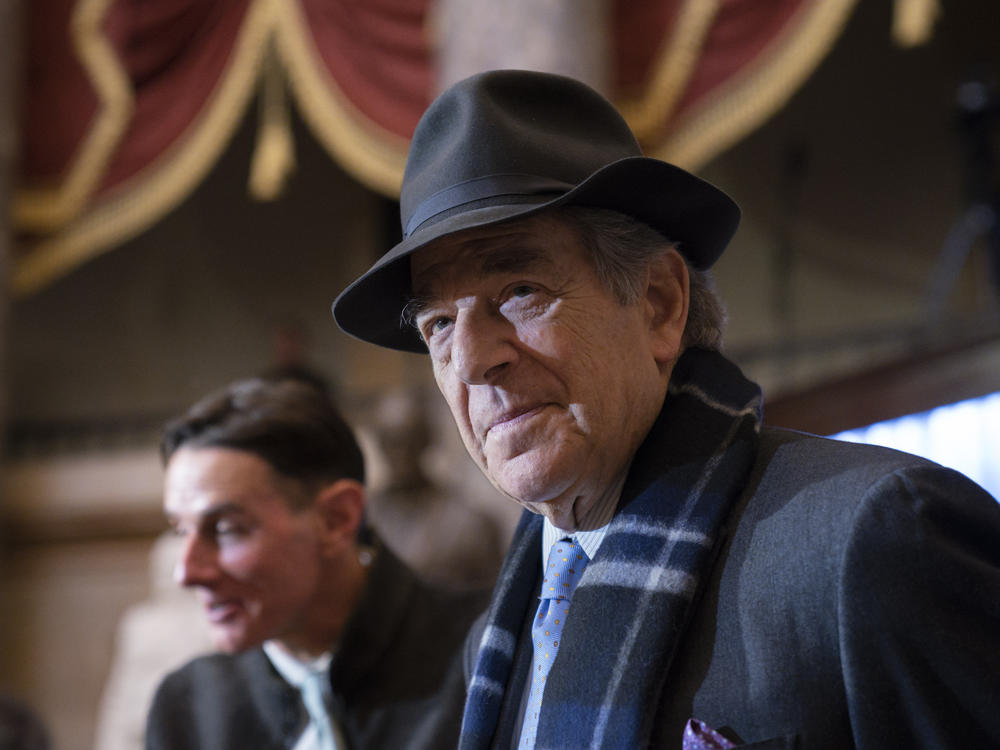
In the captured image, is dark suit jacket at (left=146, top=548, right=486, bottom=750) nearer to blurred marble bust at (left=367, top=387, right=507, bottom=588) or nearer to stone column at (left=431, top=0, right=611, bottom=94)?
blurred marble bust at (left=367, top=387, right=507, bottom=588)

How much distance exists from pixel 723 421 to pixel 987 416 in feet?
6.66

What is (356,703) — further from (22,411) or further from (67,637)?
(22,411)

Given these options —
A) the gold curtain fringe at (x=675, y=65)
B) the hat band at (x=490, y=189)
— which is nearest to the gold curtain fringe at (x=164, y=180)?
the gold curtain fringe at (x=675, y=65)

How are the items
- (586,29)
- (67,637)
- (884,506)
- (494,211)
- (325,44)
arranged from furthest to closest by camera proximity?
(67,637)
(325,44)
(586,29)
(494,211)
(884,506)

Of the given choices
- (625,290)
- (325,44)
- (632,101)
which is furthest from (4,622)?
Answer: (625,290)

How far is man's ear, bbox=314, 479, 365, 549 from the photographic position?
1983mm

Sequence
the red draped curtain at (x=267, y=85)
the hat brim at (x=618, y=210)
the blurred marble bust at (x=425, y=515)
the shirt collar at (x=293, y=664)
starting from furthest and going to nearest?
the red draped curtain at (x=267, y=85)
the blurred marble bust at (x=425, y=515)
the shirt collar at (x=293, y=664)
the hat brim at (x=618, y=210)

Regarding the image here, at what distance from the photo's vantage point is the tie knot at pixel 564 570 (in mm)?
1222

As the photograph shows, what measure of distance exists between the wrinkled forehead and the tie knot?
0.30m

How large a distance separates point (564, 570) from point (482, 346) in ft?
0.86

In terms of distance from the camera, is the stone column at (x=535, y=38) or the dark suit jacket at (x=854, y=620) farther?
the stone column at (x=535, y=38)

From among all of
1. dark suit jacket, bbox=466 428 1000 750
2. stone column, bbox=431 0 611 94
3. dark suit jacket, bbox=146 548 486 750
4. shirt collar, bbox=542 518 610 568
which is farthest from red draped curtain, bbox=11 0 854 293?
dark suit jacket, bbox=466 428 1000 750

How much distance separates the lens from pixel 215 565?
1891 millimetres

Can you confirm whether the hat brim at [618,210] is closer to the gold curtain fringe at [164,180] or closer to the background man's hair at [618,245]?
the background man's hair at [618,245]
